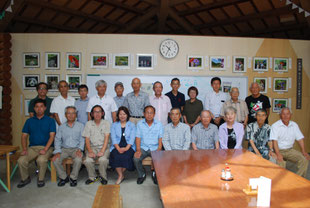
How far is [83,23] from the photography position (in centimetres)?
821

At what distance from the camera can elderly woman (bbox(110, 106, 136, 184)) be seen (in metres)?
3.80

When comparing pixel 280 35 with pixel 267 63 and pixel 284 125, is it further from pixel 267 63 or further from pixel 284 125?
pixel 284 125

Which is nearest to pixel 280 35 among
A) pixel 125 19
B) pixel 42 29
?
pixel 125 19

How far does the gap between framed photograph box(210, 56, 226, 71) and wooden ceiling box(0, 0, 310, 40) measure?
1.88 m

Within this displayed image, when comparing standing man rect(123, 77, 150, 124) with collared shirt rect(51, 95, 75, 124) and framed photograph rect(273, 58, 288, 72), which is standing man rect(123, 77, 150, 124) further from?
framed photograph rect(273, 58, 288, 72)

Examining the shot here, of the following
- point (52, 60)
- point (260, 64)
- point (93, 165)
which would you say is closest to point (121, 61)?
point (52, 60)

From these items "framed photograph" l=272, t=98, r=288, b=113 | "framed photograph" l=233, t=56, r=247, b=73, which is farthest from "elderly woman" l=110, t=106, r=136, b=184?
"framed photograph" l=272, t=98, r=288, b=113

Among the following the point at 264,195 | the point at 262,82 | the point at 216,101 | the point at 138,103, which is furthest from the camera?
the point at 262,82

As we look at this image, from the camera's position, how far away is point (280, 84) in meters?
6.07

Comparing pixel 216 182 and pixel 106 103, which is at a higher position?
pixel 106 103

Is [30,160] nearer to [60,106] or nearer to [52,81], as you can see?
[60,106]

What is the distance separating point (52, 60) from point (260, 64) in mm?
5098

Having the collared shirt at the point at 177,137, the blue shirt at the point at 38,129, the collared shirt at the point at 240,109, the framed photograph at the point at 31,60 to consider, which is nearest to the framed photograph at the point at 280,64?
the collared shirt at the point at 240,109

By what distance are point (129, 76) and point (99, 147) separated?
2.38m
